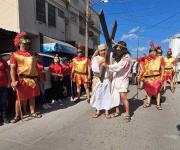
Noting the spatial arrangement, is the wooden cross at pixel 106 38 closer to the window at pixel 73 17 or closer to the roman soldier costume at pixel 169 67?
the roman soldier costume at pixel 169 67

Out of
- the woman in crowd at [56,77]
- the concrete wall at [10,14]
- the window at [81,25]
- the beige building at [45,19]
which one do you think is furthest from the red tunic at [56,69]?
the window at [81,25]

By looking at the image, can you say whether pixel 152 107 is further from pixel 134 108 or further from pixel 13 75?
pixel 13 75

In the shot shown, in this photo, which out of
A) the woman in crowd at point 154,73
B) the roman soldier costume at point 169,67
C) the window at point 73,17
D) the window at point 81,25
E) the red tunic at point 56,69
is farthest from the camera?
the window at point 81,25

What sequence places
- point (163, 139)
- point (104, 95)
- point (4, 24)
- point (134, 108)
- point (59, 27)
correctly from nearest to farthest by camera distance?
point (163, 139) → point (104, 95) → point (134, 108) → point (4, 24) → point (59, 27)

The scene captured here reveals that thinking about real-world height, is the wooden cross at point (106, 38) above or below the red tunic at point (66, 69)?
above

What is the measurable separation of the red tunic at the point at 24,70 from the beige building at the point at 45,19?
307 inches

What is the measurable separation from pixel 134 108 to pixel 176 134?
9.70 feet

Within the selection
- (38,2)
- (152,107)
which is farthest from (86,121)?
(38,2)

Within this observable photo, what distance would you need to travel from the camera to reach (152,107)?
9.43 metres

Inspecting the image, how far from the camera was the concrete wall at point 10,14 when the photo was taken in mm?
18016

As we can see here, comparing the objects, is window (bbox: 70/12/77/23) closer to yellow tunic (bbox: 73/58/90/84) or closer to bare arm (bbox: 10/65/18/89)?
yellow tunic (bbox: 73/58/90/84)

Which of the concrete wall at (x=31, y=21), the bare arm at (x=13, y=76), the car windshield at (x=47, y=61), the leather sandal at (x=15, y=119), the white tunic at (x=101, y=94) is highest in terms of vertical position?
the concrete wall at (x=31, y=21)

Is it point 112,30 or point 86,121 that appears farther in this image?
point 112,30

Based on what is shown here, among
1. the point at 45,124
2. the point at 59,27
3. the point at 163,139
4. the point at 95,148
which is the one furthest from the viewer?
the point at 59,27
